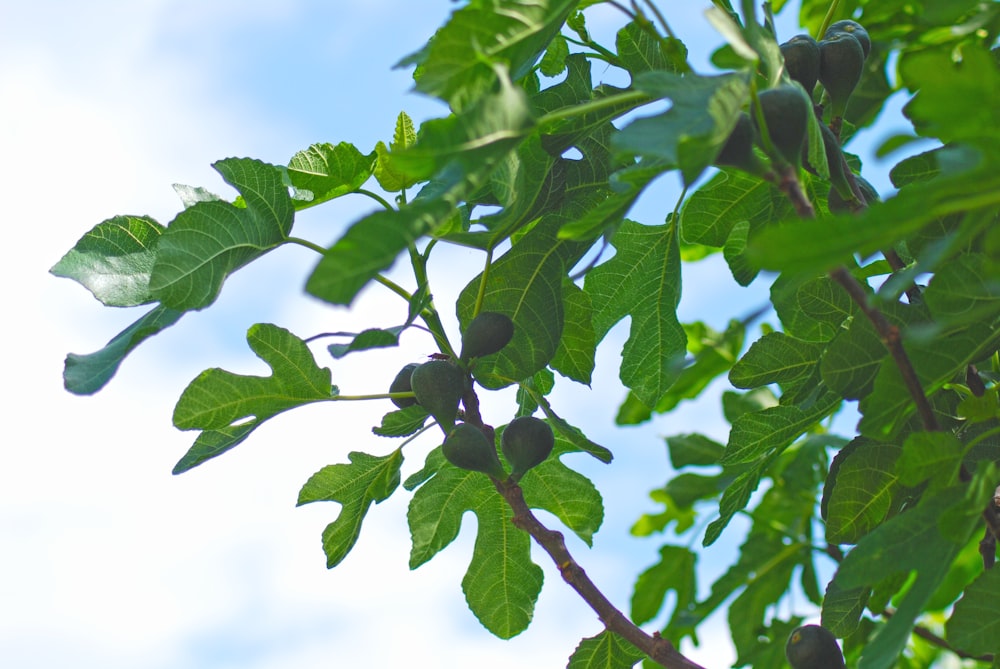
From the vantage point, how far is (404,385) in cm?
186

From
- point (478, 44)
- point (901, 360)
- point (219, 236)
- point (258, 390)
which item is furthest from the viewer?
point (258, 390)

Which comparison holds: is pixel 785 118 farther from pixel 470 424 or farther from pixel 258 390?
pixel 258 390

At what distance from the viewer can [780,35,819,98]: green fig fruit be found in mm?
1773

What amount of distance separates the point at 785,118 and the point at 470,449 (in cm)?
72

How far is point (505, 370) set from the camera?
189 cm

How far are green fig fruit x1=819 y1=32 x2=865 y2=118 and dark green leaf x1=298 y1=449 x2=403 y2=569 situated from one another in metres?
1.02

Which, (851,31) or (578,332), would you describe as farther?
(578,332)

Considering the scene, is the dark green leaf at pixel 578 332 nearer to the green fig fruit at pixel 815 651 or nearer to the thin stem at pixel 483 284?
the thin stem at pixel 483 284

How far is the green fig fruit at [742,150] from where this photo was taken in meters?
1.27

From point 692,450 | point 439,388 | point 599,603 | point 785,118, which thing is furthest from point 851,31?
point 692,450

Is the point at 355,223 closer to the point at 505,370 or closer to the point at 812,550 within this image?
the point at 505,370

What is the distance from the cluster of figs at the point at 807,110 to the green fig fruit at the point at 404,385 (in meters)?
0.70

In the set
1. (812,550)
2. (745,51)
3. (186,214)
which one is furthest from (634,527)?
(745,51)

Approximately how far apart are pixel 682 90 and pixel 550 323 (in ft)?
2.42
